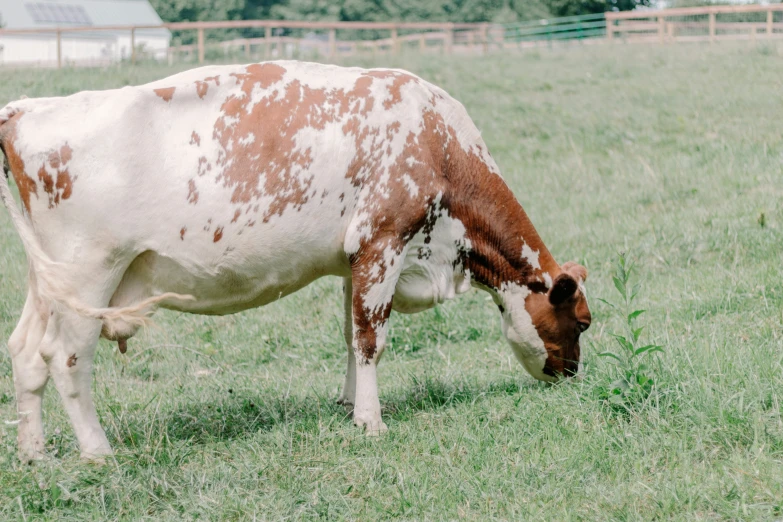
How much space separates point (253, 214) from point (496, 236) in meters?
1.58

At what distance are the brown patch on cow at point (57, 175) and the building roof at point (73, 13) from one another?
177ft

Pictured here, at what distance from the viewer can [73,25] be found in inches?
2327

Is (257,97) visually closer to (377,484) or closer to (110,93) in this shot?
(110,93)

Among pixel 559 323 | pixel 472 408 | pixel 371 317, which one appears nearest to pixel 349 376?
pixel 371 317

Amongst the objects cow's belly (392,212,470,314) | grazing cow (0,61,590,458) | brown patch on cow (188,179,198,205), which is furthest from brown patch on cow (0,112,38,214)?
cow's belly (392,212,470,314)

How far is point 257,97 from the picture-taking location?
518 cm

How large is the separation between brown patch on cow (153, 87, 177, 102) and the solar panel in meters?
57.7

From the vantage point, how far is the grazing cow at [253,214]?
187 inches

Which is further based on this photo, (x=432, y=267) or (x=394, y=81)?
(x=432, y=267)

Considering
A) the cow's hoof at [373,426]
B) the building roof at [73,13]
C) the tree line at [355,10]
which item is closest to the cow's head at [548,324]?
the cow's hoof at [373,426]

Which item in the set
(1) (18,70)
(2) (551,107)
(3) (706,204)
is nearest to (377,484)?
(3) (706,204)

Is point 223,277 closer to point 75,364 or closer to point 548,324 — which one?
point 75,364

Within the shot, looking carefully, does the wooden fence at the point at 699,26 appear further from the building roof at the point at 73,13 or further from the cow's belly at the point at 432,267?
the building roof at the point at 73,13

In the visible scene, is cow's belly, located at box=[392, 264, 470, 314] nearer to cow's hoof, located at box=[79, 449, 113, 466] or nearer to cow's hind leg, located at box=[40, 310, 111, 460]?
cow's hind leg, located at box=[40, 310, 111, 460]
